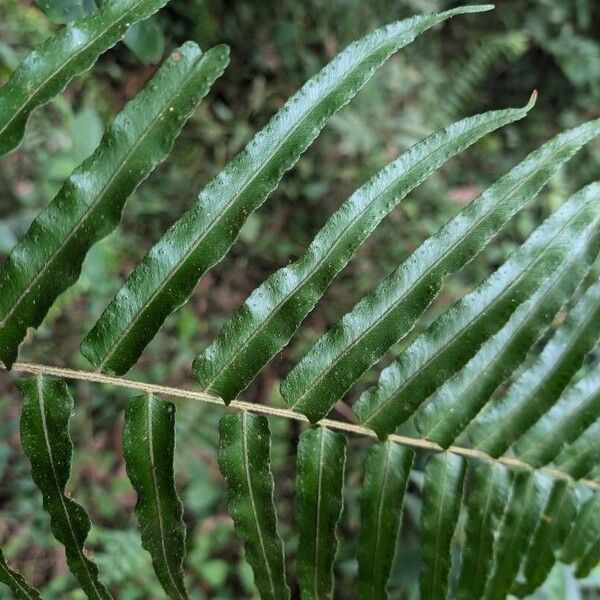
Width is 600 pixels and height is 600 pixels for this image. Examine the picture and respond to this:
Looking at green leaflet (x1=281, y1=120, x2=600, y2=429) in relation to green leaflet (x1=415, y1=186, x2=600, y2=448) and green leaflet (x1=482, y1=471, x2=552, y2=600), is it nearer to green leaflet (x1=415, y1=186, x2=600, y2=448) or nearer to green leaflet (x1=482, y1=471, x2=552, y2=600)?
green leaflet (x1=415, y1=186, x2=600, y2=448)

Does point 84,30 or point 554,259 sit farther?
point 554,259

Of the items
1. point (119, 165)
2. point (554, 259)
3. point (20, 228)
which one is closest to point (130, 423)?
point (119, 165)

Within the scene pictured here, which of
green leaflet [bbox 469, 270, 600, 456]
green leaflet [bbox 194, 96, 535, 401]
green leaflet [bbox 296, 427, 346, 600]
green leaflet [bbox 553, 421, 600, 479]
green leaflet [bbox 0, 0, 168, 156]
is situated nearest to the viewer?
green leaflet [bbox 0, 0, 168, 156]

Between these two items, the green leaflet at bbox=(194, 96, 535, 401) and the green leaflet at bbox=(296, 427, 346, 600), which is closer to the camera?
the green leaflet at bbox=(194, 96, 535, 401)

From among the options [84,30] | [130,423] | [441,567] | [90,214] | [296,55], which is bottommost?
[441,567]

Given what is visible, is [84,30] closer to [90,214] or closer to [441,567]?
[90,214]

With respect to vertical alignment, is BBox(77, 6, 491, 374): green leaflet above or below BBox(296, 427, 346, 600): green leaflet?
above

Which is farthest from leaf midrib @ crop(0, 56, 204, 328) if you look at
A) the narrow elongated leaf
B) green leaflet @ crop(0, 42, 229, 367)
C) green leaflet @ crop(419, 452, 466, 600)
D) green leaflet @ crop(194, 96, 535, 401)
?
the narrow elongated leaf
